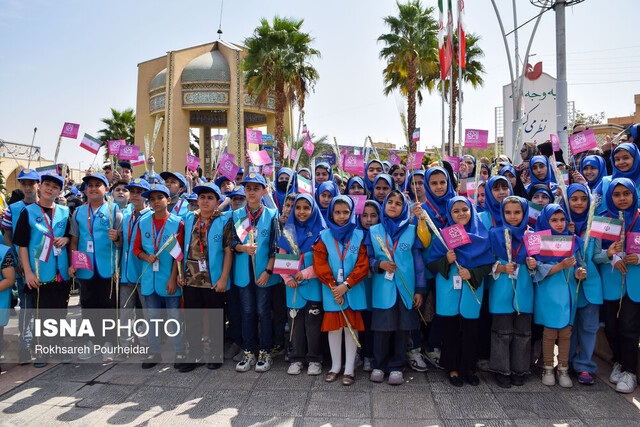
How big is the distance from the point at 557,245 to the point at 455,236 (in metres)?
0.85

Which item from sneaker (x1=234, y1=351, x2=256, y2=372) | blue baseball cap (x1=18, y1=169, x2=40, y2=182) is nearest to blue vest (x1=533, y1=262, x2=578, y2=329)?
sneaker (x1=234, y1=351, x2=256, y2=372)

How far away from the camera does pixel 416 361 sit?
4238mm

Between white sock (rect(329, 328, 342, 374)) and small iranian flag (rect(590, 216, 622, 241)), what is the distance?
2475 mm

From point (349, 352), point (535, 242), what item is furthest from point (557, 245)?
point (349, 352)

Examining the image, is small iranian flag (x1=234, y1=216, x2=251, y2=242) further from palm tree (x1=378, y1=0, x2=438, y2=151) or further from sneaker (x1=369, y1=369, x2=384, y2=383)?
palm tree (x1=378, y1=0, x2=438, y2=151)

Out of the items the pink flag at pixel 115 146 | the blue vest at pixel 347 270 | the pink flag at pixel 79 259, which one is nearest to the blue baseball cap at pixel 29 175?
the pink flag at pixel 79 259

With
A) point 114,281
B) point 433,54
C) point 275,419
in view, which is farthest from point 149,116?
point 275,419

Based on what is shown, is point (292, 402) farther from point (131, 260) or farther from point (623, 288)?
point (623, 288)

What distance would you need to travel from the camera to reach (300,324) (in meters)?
4.30

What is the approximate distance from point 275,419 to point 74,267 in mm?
2765

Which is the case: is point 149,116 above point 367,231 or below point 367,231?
above

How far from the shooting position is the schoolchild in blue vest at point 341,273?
3996 millimetres

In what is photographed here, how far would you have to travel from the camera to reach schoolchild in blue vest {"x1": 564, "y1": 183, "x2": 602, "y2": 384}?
3.82m

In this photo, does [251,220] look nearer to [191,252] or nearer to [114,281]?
[191,252]
